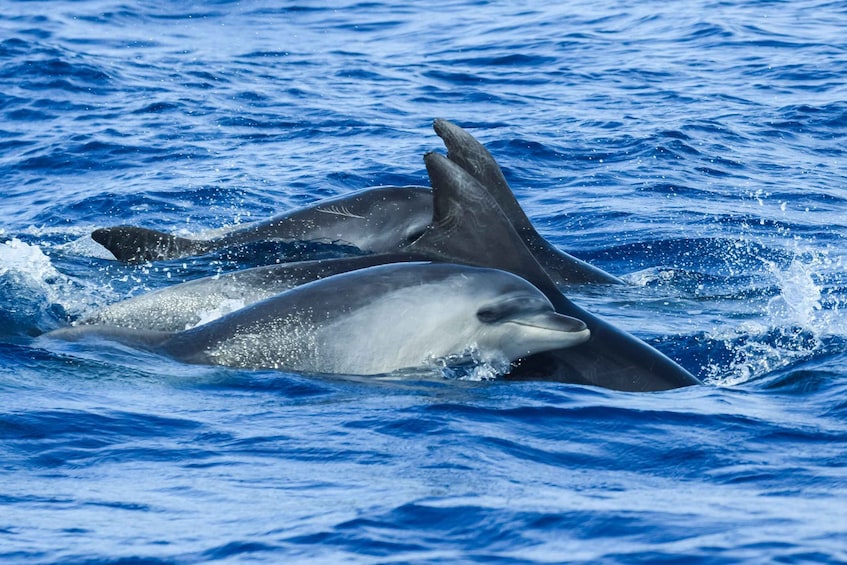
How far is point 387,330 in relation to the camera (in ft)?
32.1

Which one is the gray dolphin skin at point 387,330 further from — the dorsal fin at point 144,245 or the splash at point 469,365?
the dorsal fin at point 144,245

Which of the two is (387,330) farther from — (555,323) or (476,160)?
(476,160)

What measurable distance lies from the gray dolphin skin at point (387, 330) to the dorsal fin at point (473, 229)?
1.95ft

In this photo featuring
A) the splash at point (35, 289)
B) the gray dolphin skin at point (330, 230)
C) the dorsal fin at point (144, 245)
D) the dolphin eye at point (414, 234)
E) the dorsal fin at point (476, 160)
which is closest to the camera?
the splash at point (35, 289)

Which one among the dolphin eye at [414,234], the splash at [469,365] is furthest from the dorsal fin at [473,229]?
the dolphin eye at [414,234]

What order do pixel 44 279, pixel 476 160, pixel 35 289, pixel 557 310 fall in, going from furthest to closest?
pixel 44 279
pixel 476 160
pixel 35 289
pixel 557 310

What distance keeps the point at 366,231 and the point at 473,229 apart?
3.34m

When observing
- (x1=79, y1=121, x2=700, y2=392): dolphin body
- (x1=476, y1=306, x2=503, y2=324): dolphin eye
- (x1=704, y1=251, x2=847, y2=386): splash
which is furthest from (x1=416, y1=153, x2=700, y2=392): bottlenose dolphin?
(x1=704, y1=251, x2=847, y2=386): splash

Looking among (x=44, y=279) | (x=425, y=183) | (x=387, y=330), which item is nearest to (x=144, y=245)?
(x=44, y=279)

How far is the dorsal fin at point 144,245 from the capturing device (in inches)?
555

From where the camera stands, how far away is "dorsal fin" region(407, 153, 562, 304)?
10.5 m

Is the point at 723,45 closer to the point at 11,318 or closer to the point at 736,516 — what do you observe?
the point at 11,318

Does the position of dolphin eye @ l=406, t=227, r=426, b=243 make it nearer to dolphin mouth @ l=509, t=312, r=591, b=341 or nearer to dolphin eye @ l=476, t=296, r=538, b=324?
dolphin eye @ l=476, t=296, r=538, b=324

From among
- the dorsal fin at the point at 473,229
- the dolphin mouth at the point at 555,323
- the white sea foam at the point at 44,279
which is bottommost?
the white sea foam at the point at 44,279
